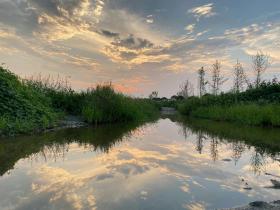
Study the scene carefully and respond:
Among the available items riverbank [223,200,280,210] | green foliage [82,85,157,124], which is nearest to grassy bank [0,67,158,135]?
green foliage [82,85,157,124]

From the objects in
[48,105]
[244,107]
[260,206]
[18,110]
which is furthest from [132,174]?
[244,107]

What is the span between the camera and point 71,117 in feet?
53.0

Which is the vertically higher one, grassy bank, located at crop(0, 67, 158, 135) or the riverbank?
grassy bank, located at crop(0, 67, 158, 135)

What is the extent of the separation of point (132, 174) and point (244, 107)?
16454mm

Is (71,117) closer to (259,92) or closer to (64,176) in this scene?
(64,176)

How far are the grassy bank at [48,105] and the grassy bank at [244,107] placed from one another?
5.79 metres

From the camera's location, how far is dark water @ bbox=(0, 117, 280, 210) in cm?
424

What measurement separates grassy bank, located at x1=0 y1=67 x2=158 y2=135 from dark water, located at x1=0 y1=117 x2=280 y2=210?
1.86m

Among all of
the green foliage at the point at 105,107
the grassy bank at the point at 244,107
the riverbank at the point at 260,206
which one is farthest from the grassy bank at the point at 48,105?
the riverbank at the point at 260,206

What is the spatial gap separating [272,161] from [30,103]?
942 centimetres

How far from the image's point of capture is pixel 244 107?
2078cm

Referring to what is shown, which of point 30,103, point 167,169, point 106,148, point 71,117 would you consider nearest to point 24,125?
point 30,103

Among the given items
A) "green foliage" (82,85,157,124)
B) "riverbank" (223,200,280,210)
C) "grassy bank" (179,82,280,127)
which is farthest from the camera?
"grassy bank" (179,82,280,127)

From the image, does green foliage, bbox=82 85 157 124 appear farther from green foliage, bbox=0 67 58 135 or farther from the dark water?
the dark water
